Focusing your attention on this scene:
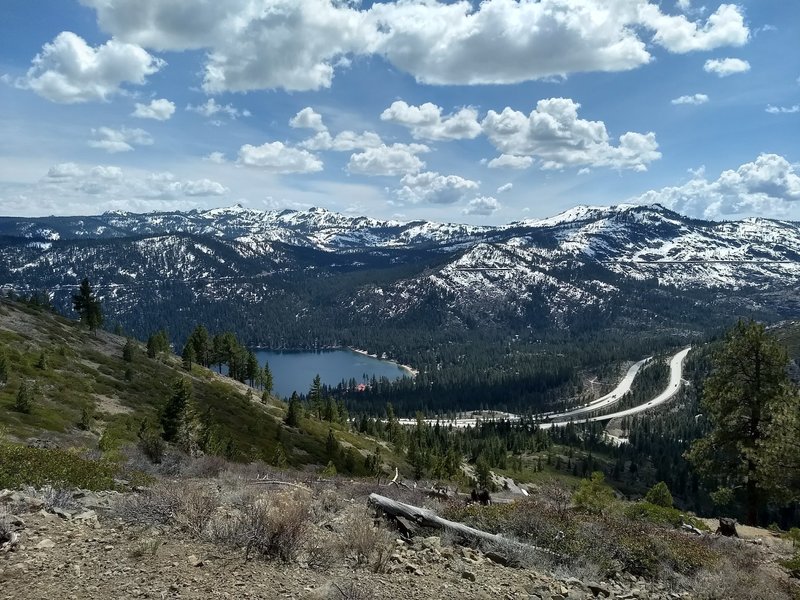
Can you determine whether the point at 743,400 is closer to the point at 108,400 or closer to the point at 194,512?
the point at 194,512

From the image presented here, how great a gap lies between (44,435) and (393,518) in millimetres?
38826

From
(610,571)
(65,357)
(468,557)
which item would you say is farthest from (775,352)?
(65,357)

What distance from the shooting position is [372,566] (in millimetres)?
11336

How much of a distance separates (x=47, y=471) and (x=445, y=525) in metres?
12.1

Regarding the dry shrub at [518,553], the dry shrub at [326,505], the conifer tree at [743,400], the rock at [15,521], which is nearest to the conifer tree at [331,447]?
the conifer tree at [743,400]

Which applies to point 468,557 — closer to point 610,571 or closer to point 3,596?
point 610,571

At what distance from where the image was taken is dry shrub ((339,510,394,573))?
37.8 feet

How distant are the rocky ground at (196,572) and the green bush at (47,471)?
53.8 inches

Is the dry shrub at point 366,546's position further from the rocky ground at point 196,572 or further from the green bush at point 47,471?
the green bush at point 47,471

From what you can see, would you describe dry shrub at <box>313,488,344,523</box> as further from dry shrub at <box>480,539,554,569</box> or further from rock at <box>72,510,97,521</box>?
rock at <box>72,510,97,521</box>

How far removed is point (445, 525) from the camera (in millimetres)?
14555

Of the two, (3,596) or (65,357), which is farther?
(65,357)

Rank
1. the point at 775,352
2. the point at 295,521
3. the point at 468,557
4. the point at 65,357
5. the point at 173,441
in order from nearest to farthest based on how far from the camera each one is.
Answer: the point at 295,521 → the point at 468,557 → the point at 775,352 → the point at 173,441 → the point at 65,357

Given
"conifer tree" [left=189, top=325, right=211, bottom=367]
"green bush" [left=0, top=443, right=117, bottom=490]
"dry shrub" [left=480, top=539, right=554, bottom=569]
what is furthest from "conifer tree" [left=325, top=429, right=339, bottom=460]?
"dry shrub" [left=480, top=539, right=554, bottom=569]
